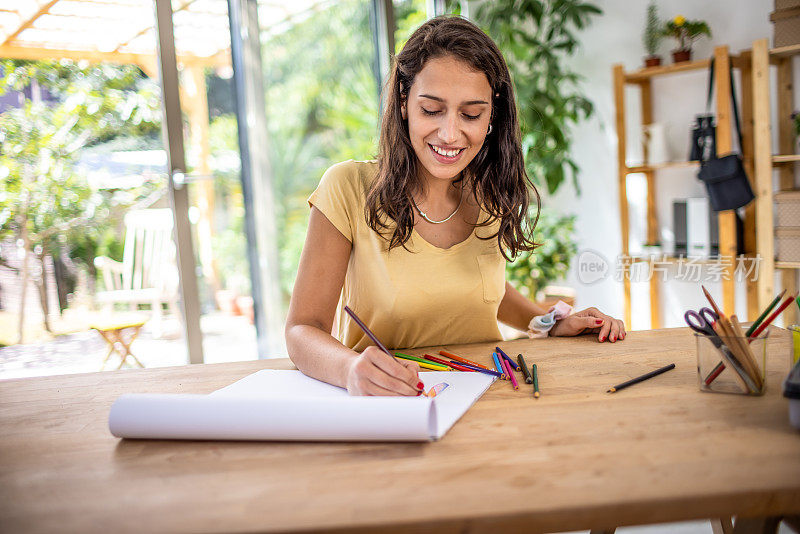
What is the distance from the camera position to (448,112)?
1.33 metres

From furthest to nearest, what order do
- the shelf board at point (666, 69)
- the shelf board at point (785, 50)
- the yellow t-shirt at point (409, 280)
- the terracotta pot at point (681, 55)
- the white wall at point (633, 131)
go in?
the white wall at point (633, 131), the terracotta pot at point (681, 55), the shelf board at point (666, 69), the shelf board at point (785, 50), the yellow t-shirt at point (409, 280)

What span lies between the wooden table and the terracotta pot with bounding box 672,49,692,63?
8.94 ft

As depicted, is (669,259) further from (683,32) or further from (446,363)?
(446,363)

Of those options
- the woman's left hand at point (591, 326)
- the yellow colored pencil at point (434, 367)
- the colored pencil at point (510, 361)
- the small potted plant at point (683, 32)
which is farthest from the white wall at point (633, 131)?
the yellow colored pencil at point (434, 367)

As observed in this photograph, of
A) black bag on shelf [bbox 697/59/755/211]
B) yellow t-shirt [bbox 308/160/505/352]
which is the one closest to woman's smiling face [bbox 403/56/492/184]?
yellow t-shirt [bbox 308/160/505/352]

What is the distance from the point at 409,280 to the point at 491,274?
199mm

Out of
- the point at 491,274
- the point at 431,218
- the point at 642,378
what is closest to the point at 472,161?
the point at 431,218

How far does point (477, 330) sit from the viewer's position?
5.03 ft

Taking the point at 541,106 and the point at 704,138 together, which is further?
the point at 541,106

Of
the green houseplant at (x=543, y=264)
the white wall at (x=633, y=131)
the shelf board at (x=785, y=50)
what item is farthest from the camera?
the green houseplant at (x=543, y=264)

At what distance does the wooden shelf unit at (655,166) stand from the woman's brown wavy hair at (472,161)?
198 centimetres

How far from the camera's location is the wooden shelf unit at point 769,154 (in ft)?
9.64

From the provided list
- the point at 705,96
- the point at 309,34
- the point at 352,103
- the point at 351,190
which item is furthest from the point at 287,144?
Answer: the point at 351,190

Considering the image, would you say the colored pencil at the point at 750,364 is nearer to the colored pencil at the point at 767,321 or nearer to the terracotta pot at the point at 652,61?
the colored pencil at the point at 767,321
